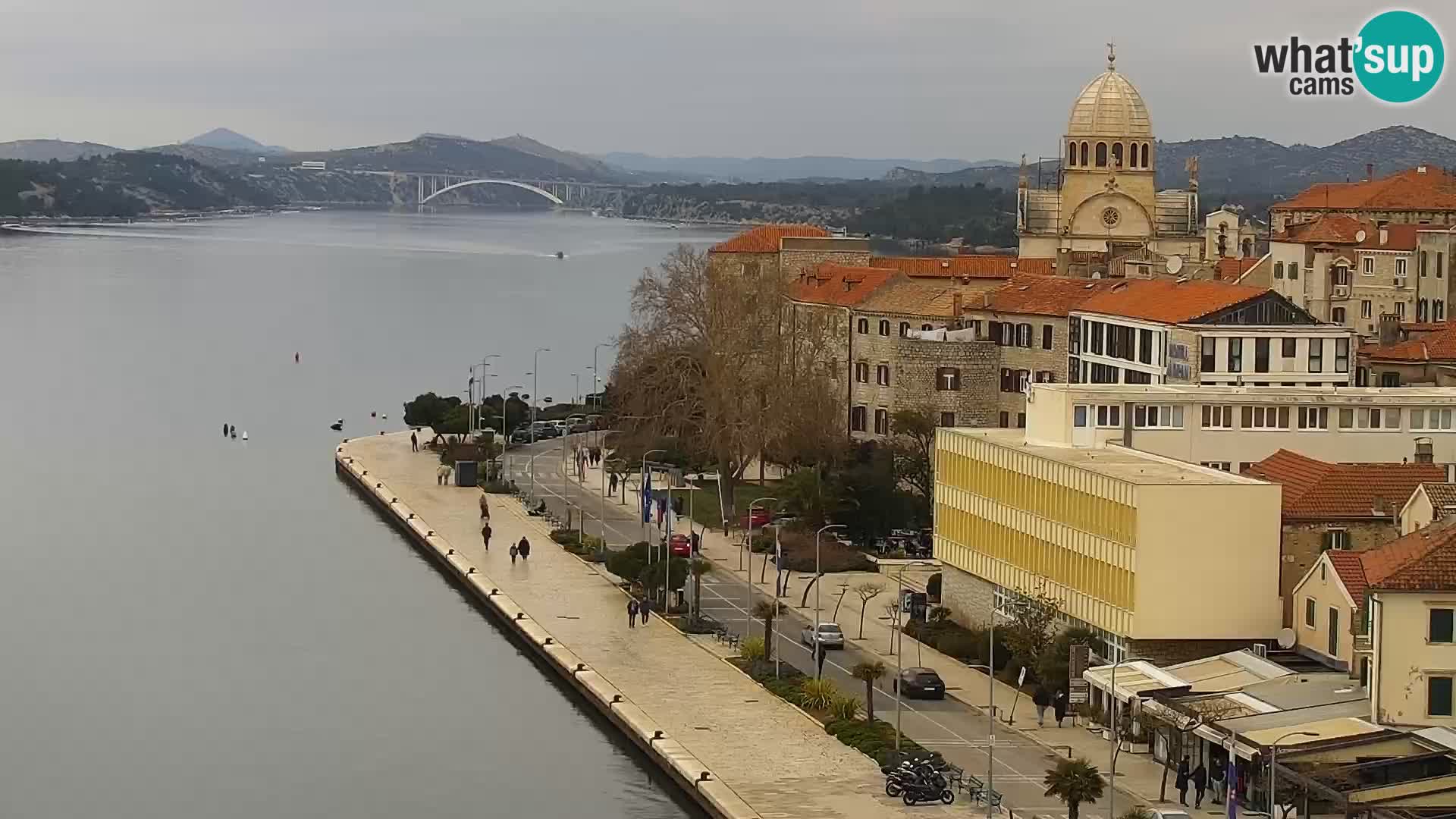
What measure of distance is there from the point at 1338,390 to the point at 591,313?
346 feet

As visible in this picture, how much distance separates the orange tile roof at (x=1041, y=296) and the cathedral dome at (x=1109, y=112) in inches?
475

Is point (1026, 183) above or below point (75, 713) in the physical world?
above

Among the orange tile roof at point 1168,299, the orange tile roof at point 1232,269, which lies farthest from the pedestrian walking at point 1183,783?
the orange tile roof at point 1232,269

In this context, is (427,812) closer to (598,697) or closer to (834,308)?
(598,697)

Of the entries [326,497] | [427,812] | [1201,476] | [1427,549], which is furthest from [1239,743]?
[326,497]

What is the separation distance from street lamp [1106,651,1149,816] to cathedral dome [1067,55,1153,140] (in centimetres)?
3849

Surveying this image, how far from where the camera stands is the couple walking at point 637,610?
4172 cm

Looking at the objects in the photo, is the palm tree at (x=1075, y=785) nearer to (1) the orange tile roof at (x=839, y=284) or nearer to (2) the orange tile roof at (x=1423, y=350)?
(2) the orange tile roof at (x=1423, y=350)

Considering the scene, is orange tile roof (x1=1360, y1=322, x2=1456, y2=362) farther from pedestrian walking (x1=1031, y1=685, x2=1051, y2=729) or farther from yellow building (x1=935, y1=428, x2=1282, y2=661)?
pedestrian walking (x1=1031, y1=685, x2=1051, y2=729)

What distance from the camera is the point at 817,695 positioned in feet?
113

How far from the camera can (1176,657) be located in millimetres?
33344

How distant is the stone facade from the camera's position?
33.8 m

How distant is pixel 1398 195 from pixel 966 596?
1360 inches

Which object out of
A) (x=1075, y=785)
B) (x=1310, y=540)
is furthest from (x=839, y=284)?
(x=1075, y=785)
